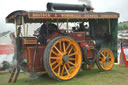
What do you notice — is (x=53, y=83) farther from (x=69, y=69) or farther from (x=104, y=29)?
(x=104, y=29)

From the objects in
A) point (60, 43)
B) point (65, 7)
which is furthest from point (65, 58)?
point (65, 7)

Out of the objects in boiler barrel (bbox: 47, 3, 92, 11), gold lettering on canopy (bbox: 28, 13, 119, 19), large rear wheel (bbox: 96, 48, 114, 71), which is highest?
boiler barrel (bbox: 47, 3, 92, 11)

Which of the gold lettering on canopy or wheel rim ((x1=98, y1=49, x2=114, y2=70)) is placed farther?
wheel rim ((x1=98, y1=49, x2=114, y2=70))

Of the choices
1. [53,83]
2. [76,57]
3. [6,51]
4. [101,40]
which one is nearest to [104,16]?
[101,40]

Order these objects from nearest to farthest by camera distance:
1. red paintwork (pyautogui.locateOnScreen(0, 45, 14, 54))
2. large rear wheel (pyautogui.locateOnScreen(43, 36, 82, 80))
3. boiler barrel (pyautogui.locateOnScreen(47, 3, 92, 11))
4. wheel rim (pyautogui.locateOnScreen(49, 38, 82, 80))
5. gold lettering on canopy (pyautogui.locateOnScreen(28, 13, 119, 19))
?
1. gold lettering on canopy (pyautogui.locateOnScreen(28, 13, 119, 19))
2. large rear wheel (pyautogui.locateOnScreen(43, 36, 82, 80))
3. wheel rim (pyautogui.locateOnScreen(49, 38, 82, 80))
4. boiler barrel (pyautogui.locateOnScreen(47, 3, 92, 11))
5. red paintwork (pyautogui.locateOnScreen(0, 45, 14, 54))

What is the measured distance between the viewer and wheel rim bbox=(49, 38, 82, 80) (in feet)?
15.9

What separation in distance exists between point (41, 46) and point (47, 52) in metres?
0.42

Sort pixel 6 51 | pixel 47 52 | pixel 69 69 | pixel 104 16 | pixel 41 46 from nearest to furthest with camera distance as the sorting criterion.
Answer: pixel 47 52
pixel 41 46
pixel 69 69
pixel 104 16
pixel 6 51

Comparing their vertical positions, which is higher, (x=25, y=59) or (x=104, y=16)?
(x=104, y=16)

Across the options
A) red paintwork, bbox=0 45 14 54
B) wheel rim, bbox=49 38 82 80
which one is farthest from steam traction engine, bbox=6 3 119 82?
red paintwork, bbox=0 45 14 54

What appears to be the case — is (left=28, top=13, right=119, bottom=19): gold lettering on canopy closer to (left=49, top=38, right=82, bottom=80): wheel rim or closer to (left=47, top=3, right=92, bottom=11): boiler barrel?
(left=49, top=38, right=82, bottom=80): wheel rim

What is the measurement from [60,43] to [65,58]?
1.43ft

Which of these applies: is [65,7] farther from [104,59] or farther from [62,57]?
[104,59]

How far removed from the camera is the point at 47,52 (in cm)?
451
